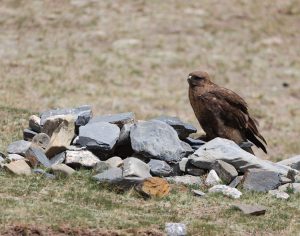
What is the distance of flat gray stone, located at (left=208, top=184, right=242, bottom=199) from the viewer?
10953 millimetres

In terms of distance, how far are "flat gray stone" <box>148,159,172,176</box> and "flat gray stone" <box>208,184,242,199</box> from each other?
744 mm

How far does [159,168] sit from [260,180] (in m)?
1.35

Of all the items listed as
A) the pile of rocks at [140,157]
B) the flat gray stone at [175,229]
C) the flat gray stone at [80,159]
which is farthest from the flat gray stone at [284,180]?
the flat gray stone at [175,229]

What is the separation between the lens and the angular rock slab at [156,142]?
38.7 ft

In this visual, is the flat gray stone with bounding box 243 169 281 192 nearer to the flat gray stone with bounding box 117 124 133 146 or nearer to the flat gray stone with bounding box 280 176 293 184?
the flat gray stone with bounding box 280 176 293 184

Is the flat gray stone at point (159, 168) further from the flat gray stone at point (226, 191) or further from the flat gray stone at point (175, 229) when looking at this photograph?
the flat gray stone at point (175, 229)

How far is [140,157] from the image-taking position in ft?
39.0

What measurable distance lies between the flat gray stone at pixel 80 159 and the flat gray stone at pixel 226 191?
163 cm

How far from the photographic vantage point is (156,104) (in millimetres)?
21969

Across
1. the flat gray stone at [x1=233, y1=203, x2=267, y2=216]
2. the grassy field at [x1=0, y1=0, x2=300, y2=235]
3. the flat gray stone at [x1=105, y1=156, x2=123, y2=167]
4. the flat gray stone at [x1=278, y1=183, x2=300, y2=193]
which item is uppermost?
the flat gray stone at [x1=105, y1=156, x2=123, y2=167]

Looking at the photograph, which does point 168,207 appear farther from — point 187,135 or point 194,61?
point 194,61

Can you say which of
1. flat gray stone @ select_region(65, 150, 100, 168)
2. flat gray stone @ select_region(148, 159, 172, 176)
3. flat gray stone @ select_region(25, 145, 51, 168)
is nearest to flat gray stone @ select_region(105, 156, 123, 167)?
flat gray stone @ select_region(65, 150, 100, 168)

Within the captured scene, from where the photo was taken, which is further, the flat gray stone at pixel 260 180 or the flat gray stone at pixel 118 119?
the flat gray stone at pixel 118 119

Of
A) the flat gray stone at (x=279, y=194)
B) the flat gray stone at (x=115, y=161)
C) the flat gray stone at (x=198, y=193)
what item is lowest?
the flat gray stone at (x=279, y=194)
